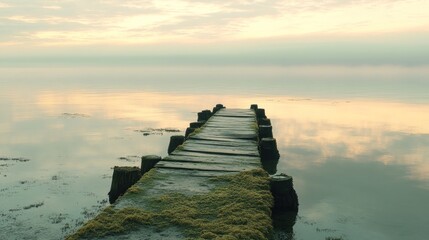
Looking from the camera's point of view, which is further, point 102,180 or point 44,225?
point 102,180

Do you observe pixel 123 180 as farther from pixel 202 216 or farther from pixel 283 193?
pixel 283 193

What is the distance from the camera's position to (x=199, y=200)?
656cm

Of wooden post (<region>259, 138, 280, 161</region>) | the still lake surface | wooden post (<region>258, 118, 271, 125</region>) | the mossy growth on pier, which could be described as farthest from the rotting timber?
wooden post (<region>258, 118, 271, 125</region>)

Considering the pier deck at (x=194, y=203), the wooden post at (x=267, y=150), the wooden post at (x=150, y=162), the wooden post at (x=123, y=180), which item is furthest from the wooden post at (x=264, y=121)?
the wooden post at (x=123, y=180)

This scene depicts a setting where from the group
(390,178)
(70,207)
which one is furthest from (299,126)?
(70,207)

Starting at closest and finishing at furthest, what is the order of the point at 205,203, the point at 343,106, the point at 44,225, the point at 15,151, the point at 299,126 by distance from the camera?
the point at 205,203, the point at 44,225, the point at 15,151, the point at 299,126, the point at 343,106

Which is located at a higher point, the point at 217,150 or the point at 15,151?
the point at 217,150

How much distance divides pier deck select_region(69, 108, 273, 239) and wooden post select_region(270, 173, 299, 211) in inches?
11.2

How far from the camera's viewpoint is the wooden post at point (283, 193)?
798cm

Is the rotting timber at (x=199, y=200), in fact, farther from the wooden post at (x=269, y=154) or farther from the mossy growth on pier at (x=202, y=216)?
the wooden post at (x=269, y=154)

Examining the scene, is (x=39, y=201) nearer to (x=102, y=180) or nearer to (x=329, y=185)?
(x=102, y=180)

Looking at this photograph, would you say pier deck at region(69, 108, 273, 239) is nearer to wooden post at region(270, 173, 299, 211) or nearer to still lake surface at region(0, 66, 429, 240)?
wooden post at region(270, 173, 299, 211)

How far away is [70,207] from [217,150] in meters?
3.82

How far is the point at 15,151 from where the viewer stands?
57.8 ft
